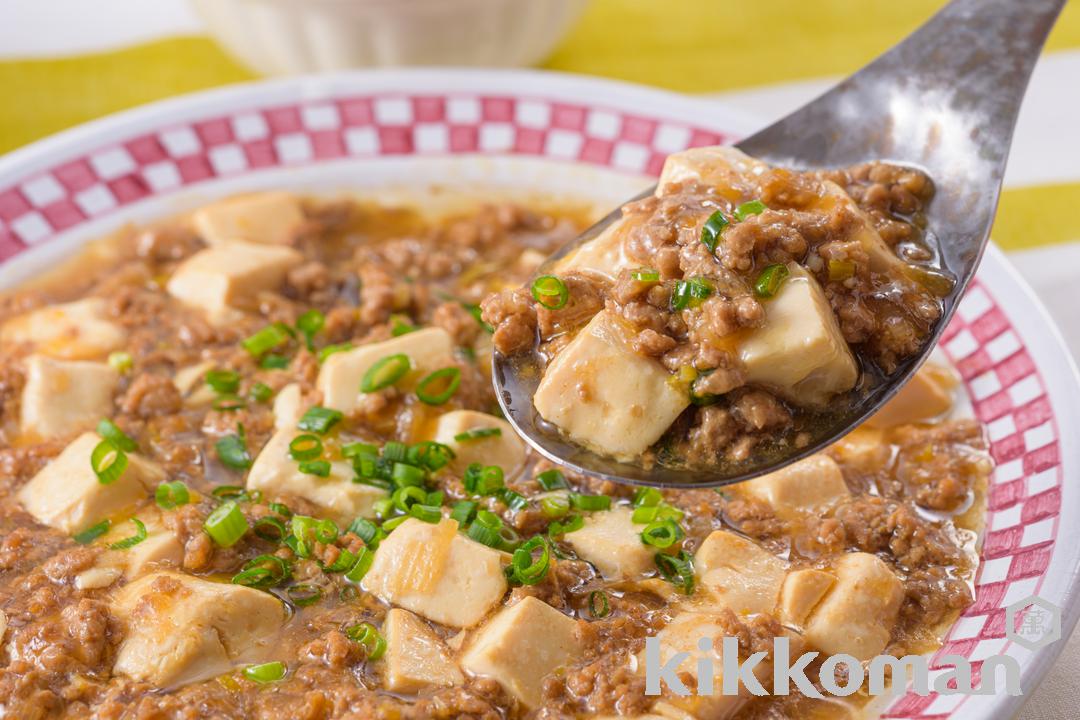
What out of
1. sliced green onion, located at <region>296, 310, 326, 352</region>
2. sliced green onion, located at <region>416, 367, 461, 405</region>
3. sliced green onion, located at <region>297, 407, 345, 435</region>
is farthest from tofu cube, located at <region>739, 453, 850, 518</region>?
sliced green onion, located at <region>296, 310, 326, 352</region>

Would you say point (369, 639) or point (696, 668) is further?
point (369, 639)

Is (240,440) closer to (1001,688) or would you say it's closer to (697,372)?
(697,372)

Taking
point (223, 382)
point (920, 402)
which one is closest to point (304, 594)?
point (223, 382)

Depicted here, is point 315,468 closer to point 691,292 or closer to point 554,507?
point 554,507

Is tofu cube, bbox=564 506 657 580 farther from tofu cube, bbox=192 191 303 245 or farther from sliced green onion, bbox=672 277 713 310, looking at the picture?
tofu cube, bbox=192 191 303 245

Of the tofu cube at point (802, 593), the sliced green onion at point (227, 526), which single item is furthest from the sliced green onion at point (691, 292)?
the sliced green onion at point (227, 526)

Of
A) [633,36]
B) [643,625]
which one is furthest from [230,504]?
[633,36]
